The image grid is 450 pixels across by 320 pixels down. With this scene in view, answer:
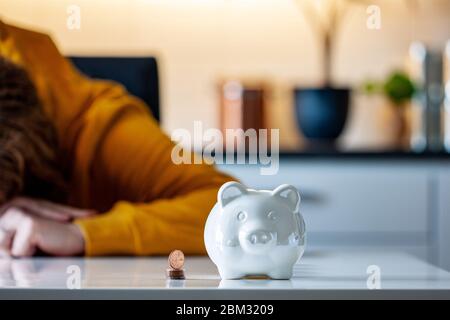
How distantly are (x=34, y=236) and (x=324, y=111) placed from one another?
55.2 inches

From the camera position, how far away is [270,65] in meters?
2.74

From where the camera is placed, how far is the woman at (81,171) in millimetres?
1322

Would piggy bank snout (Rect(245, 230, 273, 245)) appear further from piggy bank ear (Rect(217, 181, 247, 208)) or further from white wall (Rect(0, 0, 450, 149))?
white wall (Rect(0, 0, 450, 149))

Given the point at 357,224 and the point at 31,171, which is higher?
the point at 31,171

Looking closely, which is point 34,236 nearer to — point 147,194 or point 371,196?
point 147,194

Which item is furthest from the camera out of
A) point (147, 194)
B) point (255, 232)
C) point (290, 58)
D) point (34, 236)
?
point (290, 58)

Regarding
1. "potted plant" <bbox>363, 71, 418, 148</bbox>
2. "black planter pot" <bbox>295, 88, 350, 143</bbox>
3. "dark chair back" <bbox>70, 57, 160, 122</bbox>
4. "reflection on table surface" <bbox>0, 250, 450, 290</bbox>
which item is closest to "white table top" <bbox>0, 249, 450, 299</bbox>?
"reflection on table surface" <bbox>0, 250, 450, 290</bbox>

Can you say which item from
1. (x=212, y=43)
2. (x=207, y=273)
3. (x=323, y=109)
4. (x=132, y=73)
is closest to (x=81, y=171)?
(x=132, y=73)

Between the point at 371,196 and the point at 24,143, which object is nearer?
the point at 24,143

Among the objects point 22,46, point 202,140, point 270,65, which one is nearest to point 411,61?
point 270,65

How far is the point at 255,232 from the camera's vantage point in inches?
36.4

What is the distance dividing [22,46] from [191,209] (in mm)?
461
